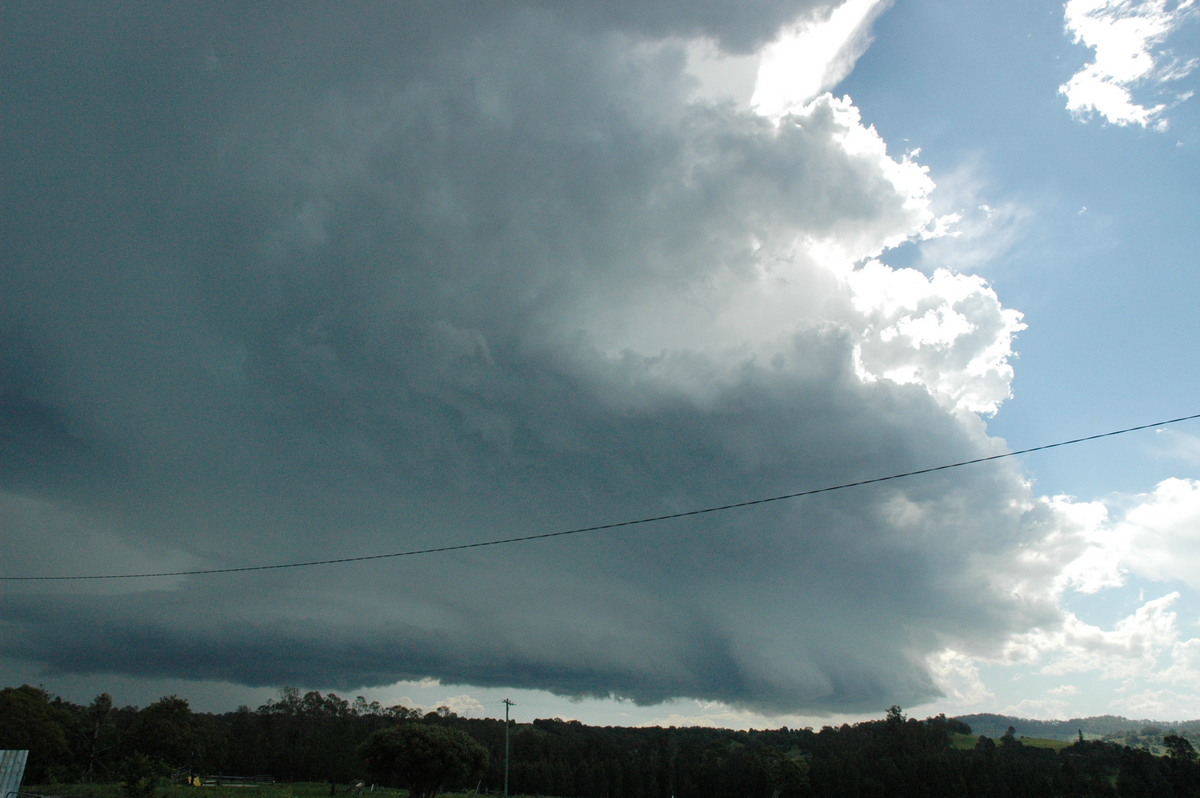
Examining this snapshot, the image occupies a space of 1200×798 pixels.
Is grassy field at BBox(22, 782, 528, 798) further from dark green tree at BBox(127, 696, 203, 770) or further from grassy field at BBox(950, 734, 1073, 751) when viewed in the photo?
grassy field at BBox(950, 734, 1073, 751)

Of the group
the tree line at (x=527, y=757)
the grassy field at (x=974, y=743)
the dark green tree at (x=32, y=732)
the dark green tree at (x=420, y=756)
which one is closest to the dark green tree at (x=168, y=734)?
the tree line at (x=527, y=757)

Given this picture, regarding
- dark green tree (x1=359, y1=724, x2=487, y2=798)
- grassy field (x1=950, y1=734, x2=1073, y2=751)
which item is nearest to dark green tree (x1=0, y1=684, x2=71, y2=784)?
dark green tree (x1=359, y1=724, x2=487, y2=798)

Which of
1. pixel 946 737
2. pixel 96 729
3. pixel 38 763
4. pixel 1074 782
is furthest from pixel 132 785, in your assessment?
pixel 946 737

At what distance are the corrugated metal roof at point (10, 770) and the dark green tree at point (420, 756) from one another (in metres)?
36.3

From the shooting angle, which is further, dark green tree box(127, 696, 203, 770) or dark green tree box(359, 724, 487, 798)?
dark green tree box(127, 696, 203, 770)

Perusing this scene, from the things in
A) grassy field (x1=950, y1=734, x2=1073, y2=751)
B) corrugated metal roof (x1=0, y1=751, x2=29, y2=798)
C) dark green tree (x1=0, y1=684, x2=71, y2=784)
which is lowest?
grassy field (x1=950, y1=734, x2=1073, y2=751)

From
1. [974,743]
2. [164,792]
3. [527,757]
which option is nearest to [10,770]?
[164,792]

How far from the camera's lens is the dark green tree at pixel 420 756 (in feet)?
210

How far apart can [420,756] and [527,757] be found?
91.4m

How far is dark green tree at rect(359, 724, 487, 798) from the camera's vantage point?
210ft

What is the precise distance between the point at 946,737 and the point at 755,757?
160 ft

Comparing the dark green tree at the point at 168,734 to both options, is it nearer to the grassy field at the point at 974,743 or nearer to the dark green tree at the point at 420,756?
the dark green tree at the point at 420,756

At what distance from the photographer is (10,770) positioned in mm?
30969

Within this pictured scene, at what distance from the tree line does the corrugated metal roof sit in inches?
525
